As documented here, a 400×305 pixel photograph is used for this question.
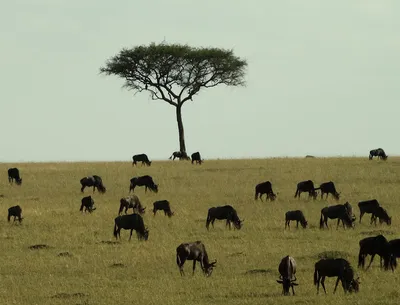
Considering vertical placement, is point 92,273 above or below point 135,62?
below

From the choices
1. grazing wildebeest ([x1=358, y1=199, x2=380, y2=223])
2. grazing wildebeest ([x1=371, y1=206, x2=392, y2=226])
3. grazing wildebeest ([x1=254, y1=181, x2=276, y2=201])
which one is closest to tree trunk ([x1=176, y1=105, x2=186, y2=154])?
grazing wildebeest ([x1=254, y1=181, x2=276, y2=201])

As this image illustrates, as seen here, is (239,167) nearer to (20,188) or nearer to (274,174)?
(274,174)

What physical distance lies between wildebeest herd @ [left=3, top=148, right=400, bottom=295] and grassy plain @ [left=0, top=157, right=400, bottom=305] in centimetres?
32

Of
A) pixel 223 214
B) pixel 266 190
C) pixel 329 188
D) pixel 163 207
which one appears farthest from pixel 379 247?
pixel 266 190

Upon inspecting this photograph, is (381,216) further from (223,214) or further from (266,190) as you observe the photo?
(266,190)

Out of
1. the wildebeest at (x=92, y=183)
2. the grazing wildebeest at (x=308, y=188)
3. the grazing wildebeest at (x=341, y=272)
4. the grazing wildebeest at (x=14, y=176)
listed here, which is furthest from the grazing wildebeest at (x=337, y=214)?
the grazing wildebeest at (x=14, y=176)

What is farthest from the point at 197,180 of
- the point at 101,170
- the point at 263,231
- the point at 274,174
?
the point at 263,231

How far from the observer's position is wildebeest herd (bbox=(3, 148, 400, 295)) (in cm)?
1956

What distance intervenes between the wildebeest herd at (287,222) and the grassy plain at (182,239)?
1.05ft

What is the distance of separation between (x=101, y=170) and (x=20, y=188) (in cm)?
786

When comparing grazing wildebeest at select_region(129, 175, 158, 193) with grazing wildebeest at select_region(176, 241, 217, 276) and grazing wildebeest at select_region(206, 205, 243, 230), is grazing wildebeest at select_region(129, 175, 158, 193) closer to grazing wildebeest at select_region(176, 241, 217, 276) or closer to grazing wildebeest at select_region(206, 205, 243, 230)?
grazing wildebeest at select_region(206, 205, 243, 230)

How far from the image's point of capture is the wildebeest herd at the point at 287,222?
64.2 feet

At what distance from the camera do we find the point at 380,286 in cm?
2030

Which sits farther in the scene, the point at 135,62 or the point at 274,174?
the point at 135,62
